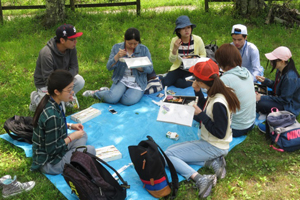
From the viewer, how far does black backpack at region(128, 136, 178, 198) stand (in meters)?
3.01

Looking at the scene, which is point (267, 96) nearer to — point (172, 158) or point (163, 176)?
point (172, 158)

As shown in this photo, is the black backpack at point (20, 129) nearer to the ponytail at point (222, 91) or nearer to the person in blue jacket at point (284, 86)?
the ponytail at point (222, 91)

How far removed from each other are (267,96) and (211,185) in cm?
230

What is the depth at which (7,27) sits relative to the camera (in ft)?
29.8

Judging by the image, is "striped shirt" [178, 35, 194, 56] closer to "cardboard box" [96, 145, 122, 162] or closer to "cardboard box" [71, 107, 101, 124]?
"cardboard box" [71, 107, 101, 124]

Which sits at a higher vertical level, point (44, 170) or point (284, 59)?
point (284, 59)

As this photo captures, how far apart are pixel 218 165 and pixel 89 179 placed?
1669mm

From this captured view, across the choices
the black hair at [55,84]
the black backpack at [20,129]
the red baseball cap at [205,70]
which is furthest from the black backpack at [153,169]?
the black backpack at [20,129]

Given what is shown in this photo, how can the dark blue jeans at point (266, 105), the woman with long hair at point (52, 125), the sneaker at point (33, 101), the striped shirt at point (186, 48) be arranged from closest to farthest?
the woman with long hair at point (52, 125) → the dark blue jeans at point (266, 105) → the sneaker at point (33, 101) → the striped shirt at point (186, 48)

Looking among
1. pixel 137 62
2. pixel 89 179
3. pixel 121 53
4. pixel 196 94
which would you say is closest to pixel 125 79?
pixel 137 62

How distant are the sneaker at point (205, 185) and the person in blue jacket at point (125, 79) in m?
2.49

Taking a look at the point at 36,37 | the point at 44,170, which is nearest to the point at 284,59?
the point at 44,170

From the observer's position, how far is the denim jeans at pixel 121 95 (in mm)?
5318

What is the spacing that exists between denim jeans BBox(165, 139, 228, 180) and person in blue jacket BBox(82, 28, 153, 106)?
6.71 feet
